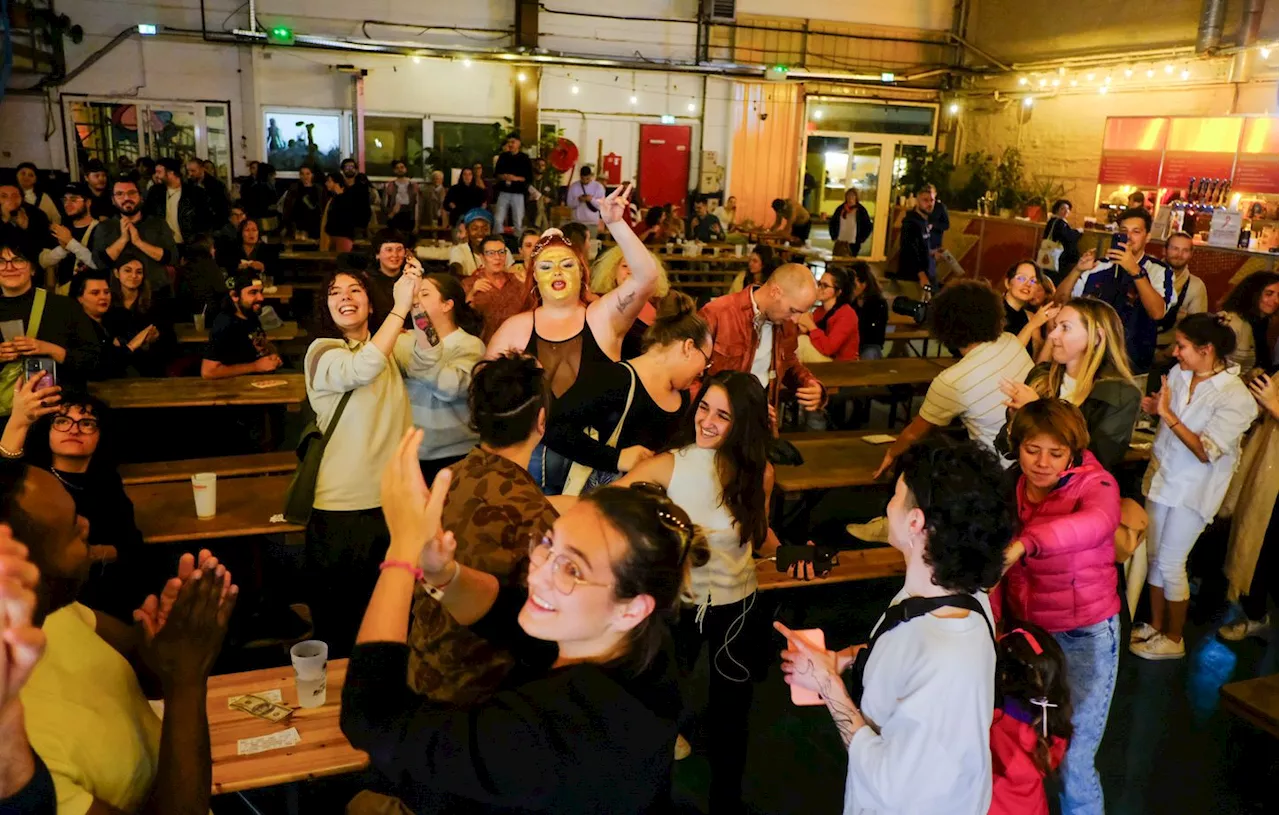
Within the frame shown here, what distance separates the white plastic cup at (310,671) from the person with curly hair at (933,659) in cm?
114

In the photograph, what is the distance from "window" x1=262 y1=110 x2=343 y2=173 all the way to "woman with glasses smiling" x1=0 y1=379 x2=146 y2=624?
1141cm

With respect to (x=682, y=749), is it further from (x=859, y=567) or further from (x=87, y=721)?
(x=87, y=721)

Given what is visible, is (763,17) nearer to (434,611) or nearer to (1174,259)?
(1174,259)

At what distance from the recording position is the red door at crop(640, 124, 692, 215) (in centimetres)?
1515

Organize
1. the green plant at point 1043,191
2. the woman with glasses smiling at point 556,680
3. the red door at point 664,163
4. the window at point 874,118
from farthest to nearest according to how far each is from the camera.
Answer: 1. the window at point 874,118
2. the red door at point 664,163
3. the green plant at point 1043,191
4. the woman with glasses smiling at point 556,680

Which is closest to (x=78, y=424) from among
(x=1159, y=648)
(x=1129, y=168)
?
(x=1159, y=648)

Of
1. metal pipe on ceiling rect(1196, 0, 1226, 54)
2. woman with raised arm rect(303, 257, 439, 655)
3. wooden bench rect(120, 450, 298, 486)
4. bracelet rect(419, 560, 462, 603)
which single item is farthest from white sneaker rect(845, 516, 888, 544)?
metal pipe on ceiling rect(1196, 0, 1226, 54)

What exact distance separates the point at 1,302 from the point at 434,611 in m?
3.52

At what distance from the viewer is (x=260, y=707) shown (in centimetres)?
232

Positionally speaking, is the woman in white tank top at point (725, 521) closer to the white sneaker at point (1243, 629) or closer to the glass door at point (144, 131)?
the white sneaker at point (1243, 629)

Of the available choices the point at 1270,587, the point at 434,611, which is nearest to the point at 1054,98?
the point at 1270,587

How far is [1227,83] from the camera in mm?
11273

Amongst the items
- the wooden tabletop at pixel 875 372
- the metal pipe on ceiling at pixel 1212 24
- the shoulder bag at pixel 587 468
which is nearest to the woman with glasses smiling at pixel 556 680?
the shoulder bag at pixel 587 468

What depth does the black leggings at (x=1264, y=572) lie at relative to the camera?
14.1 ft
